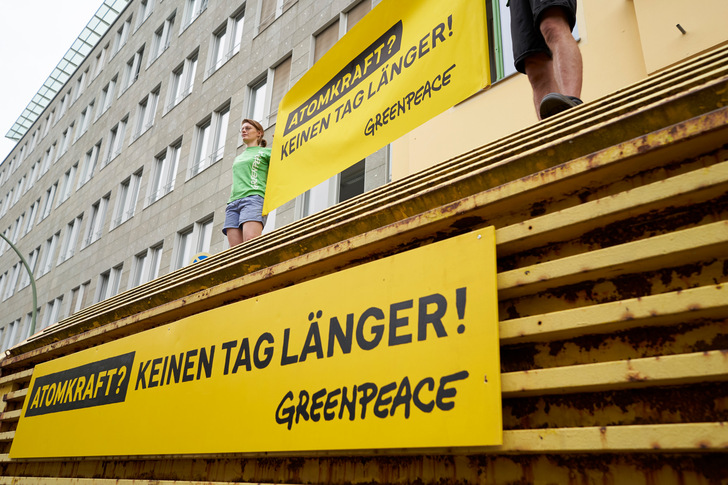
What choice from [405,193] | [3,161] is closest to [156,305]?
[405,193]

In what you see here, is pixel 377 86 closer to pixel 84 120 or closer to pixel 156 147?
pixel 156 147

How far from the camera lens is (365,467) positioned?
2166 millimetres

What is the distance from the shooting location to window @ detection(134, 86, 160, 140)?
65.5 feet

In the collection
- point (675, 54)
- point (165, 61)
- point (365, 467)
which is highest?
point (165, 61)

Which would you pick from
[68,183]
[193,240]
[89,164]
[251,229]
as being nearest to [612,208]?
[251,229]

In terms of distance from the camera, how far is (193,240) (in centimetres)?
1484

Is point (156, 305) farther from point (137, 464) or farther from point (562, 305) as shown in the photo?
point (562, 305)

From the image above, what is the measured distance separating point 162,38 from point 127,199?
22.3ft

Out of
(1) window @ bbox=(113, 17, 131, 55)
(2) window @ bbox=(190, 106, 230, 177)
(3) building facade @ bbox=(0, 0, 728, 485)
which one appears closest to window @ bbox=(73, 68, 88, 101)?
(1) window @ bbox=(113, 17, 131, 55)

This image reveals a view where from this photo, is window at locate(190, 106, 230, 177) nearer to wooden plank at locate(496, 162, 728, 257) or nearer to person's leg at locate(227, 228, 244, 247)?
person's leg at locate(227, 228, 244, 247)

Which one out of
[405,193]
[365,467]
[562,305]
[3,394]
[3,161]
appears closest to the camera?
[562,305]

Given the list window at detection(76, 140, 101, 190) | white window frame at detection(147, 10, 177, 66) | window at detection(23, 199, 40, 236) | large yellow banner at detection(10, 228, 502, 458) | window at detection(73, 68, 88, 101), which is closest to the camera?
large yellow banner at detection(10, 228, 502, 458)

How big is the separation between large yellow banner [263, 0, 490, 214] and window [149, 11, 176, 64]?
18256 millimetres

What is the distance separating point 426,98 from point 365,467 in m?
2.45
